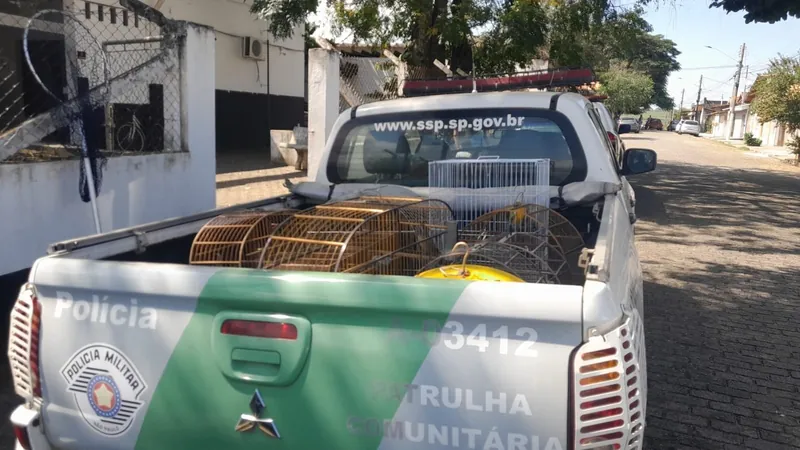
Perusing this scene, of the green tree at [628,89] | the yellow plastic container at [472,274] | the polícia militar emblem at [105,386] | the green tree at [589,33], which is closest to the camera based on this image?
the polícia militar emblem at [105,386]

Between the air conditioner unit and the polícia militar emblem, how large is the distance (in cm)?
1438

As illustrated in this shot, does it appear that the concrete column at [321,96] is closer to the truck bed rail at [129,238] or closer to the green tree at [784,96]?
the truck bed rail at [129,238]

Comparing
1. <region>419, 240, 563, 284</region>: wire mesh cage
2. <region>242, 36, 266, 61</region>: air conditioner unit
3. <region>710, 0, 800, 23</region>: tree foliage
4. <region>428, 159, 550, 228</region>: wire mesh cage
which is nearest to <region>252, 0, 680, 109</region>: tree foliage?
<region>710, 0, 800, 23</region>: tree foliage

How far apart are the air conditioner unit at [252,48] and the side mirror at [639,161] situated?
500 inches

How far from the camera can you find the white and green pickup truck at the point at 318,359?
1.75 metres

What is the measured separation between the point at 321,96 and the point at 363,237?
780 centimetres

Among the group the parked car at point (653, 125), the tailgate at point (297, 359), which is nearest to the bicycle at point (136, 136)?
the tailgate at point (297, 359)

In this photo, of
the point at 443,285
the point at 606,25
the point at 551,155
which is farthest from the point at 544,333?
the point at 606,25

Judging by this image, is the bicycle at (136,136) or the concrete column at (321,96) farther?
the concrete column at (321,96)

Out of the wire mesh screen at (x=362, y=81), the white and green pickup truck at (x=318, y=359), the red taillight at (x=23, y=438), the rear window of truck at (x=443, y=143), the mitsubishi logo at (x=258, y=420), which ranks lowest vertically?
the red taillight at (x=23, y=438)

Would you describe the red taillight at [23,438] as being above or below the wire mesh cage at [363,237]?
below

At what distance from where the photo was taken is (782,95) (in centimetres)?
2522

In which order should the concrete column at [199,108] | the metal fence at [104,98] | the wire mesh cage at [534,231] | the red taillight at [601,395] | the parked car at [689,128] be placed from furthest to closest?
the parked car at [689,128]
the concrete column at [199,108]
the metal fence at [104,98]
the wire mesh cage at [534,231]
the red taillight at [601,395]

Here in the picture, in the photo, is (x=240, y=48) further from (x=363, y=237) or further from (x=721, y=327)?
(x=363, y=237)
